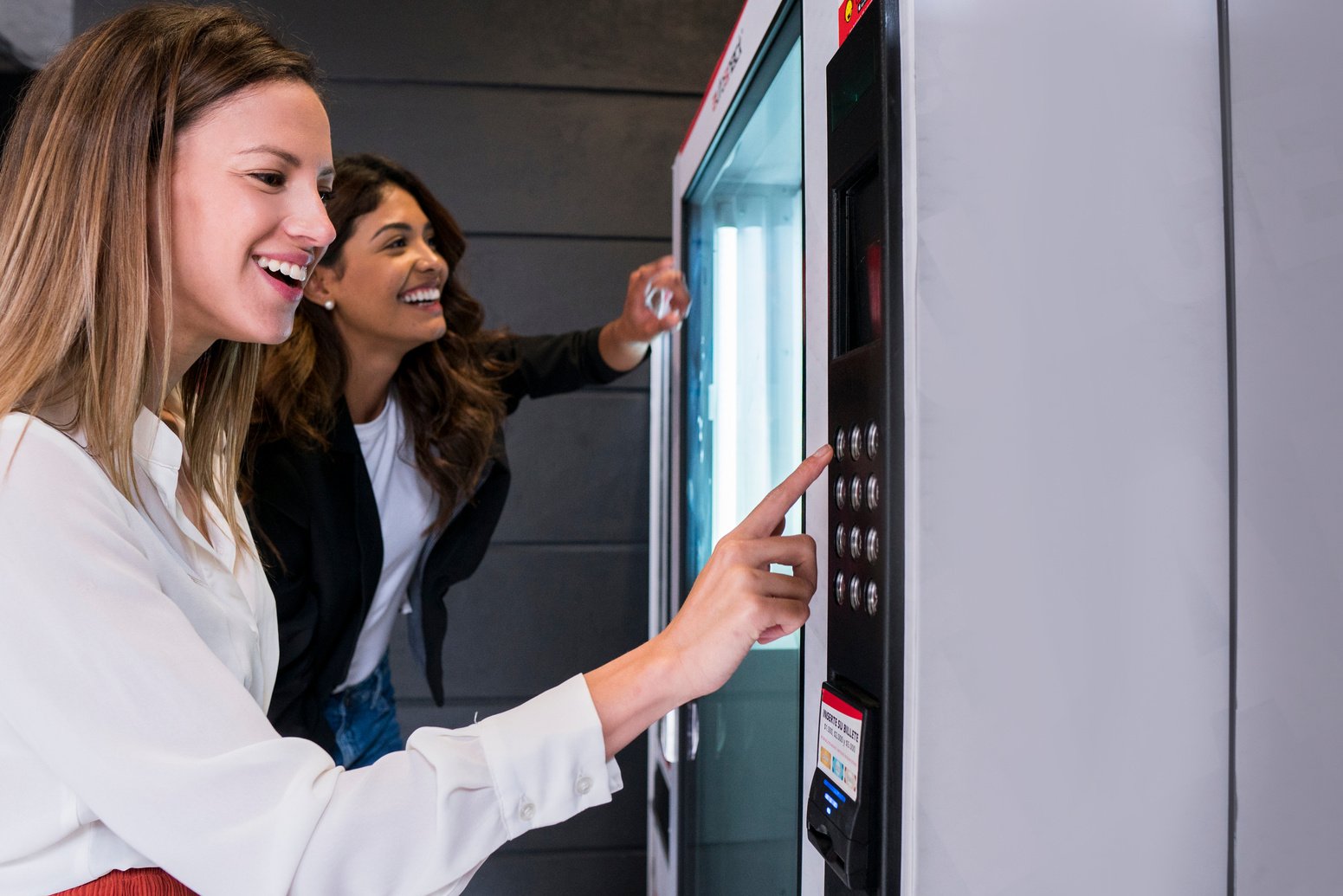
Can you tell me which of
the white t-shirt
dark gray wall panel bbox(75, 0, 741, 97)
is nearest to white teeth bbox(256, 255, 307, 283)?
the white t-shirt

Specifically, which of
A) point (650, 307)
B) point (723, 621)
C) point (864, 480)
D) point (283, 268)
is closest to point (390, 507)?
point (650, 307)

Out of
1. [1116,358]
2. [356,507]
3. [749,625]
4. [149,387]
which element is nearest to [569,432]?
[356,507]

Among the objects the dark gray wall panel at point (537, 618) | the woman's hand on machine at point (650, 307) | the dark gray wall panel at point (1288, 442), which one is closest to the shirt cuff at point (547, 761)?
the dark gray wall panel at point (1288, 442)

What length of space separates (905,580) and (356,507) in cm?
117

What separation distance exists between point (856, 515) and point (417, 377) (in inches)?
50.5

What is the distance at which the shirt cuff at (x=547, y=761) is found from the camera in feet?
2.29

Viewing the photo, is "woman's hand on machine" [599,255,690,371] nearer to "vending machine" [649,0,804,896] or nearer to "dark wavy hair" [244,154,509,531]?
"vending machine" [649,0,804,896]

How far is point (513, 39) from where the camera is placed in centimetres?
225

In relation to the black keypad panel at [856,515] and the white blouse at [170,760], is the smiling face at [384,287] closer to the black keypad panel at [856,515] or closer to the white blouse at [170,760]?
the white blouse at [170,760]

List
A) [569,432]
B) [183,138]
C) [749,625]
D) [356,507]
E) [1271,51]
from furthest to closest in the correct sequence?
[569,432] → [356,507] → [183,138] → [749,625] → [1271,51]

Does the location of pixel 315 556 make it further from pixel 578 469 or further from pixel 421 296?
pixel 578 469

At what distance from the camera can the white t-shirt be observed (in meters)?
1.71

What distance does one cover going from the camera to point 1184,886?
1.95 ft

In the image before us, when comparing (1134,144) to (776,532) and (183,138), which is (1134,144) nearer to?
(776,532)
